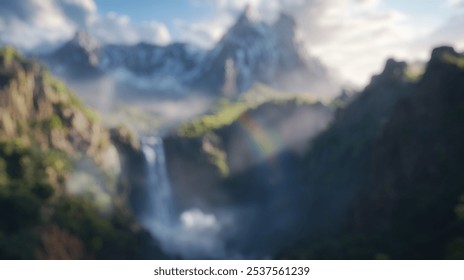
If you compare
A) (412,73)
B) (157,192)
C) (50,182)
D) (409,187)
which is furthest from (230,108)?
(409,187)

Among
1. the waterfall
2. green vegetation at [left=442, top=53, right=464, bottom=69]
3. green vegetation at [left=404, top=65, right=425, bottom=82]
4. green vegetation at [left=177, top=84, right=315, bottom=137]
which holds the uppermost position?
green vegetation at [left=177, top=84, right=315, bottom=137]

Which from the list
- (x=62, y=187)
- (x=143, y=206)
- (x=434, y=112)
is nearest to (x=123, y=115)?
(x=143, y=206)

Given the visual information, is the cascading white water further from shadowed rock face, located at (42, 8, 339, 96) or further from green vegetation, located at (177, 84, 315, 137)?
green vegetation, located at (177, 84, 315, 137)

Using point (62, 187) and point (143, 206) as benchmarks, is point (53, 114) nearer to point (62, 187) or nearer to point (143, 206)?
point (62, 187)

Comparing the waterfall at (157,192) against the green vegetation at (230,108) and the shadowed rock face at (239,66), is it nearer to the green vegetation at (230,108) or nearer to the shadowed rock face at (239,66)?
the shadowed rock face at (239,66)

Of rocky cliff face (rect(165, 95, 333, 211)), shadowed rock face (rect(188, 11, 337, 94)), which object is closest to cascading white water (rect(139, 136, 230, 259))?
rocky cliff face (rect(165, 95, 333, 211))

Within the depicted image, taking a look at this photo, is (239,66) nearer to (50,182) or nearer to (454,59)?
(454,59)

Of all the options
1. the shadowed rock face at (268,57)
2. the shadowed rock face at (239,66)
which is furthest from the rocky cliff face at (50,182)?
the shadowed rock face at (268,57)
